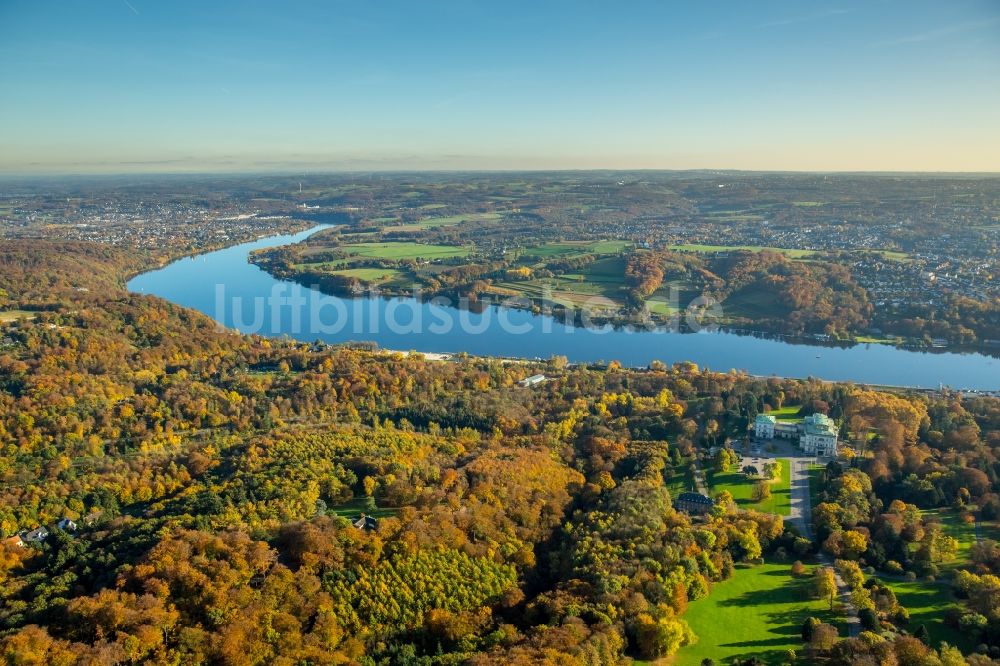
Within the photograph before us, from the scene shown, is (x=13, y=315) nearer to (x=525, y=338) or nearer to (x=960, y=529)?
(x=525, y=338)

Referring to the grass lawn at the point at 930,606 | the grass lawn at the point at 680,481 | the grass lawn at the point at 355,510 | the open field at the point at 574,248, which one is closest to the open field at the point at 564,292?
the open field at the point at 574,248

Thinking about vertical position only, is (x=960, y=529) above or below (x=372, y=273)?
below

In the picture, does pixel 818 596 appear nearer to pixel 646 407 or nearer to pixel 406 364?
pixel 646 407

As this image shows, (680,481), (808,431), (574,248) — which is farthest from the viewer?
(574,248)

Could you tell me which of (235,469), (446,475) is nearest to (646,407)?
(446,475)

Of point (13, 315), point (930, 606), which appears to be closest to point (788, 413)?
point (930, 606)

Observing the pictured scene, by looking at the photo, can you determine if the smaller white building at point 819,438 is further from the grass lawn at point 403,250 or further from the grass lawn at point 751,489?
the grass lawn at point 403,250
